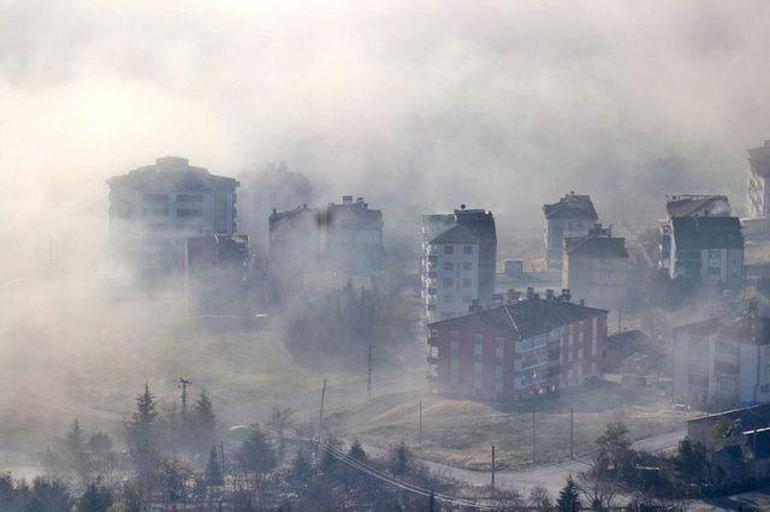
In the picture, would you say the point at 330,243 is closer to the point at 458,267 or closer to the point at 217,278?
the point at 217,278

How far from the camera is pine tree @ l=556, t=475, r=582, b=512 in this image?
1614cm

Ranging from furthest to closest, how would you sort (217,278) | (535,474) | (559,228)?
(559,228) < (217,278) < (535,474)

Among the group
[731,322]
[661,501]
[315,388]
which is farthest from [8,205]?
[661,501]

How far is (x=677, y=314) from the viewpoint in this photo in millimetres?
27734

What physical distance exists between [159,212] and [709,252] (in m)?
12.6

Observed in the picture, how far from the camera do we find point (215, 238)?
29141 millimetres

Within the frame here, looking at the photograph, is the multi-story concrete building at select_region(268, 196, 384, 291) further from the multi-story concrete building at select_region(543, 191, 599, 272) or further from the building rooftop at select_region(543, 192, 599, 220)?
the building rooftop at select_region(543, 192, 599, 220)

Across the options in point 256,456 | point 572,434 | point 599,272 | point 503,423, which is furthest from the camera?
point 599,272

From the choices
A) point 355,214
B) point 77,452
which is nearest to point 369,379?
point 77,452

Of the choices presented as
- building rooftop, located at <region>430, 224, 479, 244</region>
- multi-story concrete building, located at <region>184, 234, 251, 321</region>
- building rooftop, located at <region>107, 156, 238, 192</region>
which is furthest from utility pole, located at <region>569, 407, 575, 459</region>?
building rooftop, located at <region>107, 156, 238, 192</region>

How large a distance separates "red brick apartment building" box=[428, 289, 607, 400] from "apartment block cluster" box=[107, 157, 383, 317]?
6.64 metres

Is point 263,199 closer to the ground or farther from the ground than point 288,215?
farther from the ground

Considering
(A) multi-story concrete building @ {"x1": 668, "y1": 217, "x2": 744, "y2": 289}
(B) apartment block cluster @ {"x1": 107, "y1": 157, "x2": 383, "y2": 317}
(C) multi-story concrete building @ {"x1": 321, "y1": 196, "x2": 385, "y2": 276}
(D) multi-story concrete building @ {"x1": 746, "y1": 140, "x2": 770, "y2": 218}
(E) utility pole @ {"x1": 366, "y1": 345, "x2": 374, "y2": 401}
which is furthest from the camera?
(D) multi-story concrete building @ {"x1": 746, "y1": 140, "x2": 770, "y2": 218}

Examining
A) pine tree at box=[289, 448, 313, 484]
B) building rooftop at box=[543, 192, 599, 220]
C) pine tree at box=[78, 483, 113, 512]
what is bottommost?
pine tree at box=[78, 483, 113, 512]
